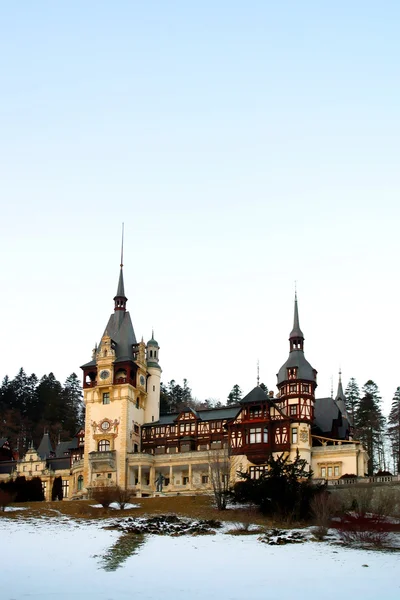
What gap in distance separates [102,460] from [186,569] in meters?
43.0

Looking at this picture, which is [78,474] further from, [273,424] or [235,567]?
[235,567]

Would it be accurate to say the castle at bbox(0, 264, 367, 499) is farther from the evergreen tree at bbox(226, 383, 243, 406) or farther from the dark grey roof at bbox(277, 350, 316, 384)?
the evergreen tree at bbox(226, 383, 243, 406)

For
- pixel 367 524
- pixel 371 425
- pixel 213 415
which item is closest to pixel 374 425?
pixel 371 425

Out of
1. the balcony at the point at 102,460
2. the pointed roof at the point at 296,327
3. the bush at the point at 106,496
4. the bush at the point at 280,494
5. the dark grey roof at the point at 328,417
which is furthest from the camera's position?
the pointed roof at the point at 296,327

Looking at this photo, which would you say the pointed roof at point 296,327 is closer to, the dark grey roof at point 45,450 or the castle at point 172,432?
the castle at point 172,432

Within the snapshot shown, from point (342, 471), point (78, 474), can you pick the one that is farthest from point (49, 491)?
point (342, 471)

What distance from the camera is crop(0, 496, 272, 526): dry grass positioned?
56.5 m

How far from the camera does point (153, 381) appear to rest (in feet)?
289

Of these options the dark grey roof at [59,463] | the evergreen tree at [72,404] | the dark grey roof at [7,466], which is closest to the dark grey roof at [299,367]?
the dark grey roof at [59,463]

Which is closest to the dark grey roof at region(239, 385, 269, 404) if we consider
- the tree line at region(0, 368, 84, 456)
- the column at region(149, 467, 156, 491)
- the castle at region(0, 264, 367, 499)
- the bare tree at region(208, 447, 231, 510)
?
the castle at region(0, 264, 367, 499)

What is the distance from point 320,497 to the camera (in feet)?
176

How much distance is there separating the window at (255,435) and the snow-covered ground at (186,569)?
27.5 meters

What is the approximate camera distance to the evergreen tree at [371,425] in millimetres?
101812

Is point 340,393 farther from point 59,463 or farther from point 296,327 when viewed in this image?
point 59,463
